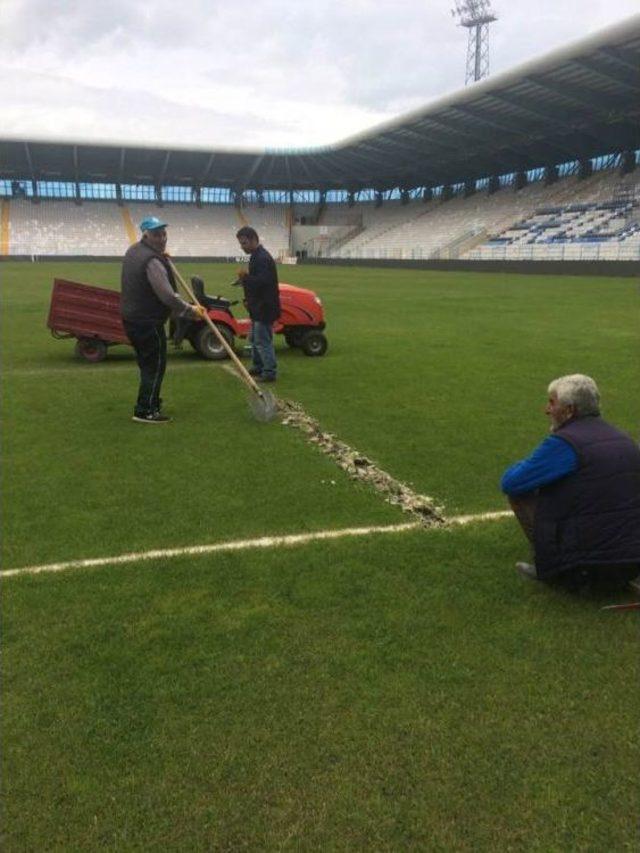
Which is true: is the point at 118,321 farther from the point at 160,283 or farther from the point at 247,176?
the point at 247,176

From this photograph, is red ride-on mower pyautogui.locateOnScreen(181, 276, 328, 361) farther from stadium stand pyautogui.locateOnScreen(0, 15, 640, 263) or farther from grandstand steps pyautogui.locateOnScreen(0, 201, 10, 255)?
grandstand steps pyautogui.locateOnScreen(0, 201, 10, 255)

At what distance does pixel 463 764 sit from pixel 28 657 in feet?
6.20

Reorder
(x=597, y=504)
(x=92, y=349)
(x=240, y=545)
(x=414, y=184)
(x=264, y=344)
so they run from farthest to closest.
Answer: (x=414, y=184) → (x=92, y=349) → (x=264, y=344) → (x=240, y=545) → (x=597, y=504)

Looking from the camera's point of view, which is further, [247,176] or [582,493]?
[247,176]

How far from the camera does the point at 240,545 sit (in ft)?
14.1

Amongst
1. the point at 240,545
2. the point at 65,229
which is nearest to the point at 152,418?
the point at 240,545

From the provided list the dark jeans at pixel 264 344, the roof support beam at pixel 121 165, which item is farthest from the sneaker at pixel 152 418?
the roof support beam at pixel 121 165

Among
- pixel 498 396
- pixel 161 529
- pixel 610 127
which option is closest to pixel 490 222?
pixel 610 127

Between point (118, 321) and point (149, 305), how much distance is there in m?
3.47

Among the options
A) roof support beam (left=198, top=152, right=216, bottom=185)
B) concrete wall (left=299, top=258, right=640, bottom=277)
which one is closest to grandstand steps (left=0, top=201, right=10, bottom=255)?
roof support beam (left=198, top=152, right=216, bottom=185)

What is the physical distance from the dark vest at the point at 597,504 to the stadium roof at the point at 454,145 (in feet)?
115

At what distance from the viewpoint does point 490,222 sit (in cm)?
5550

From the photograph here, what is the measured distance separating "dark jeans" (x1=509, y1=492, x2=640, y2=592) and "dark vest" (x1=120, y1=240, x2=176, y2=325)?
15.2 feet

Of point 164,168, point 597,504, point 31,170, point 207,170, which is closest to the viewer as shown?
point 597,504
